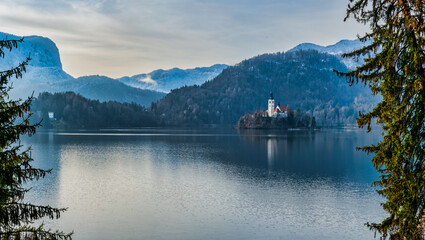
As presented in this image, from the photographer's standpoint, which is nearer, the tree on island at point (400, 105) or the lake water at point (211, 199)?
the tree on island at point (400, 105)

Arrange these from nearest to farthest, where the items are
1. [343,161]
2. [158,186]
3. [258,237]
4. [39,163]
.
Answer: [258,237] → [158,186] → [39,163] → [343,161]

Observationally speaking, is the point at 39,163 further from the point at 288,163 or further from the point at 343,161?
the point at 343,161

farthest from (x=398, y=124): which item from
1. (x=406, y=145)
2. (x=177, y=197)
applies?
(x=177, y=197)

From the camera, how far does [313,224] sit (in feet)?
105

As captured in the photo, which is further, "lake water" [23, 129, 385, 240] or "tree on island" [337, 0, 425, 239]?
"lake water" [23, 129, 385, 240]

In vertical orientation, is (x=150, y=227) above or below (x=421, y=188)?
below

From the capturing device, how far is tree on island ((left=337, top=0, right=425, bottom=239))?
15.1 metres

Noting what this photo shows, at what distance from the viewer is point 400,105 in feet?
51.3

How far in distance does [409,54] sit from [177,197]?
31471mm

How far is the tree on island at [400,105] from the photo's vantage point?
15.1 m

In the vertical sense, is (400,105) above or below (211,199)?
above

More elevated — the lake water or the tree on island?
the tree on island

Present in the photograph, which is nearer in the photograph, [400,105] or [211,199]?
[400,105]

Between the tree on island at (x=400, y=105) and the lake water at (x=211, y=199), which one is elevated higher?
the tree on island at (x=400, y=105)
